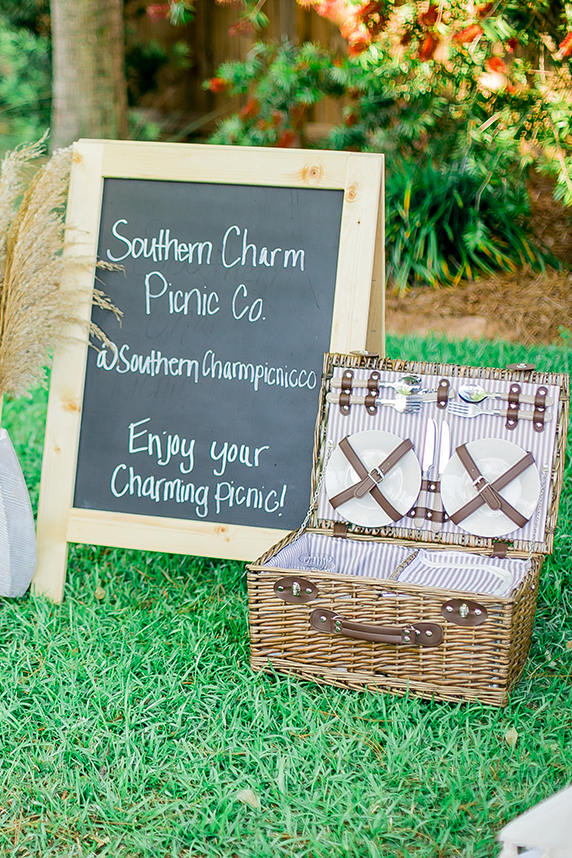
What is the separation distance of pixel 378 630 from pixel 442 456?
529 millimetres

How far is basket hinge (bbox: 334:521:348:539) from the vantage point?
6.68ft

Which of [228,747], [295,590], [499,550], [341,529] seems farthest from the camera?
[341,529]

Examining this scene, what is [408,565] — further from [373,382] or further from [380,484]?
[373,382]

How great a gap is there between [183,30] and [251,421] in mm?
5411

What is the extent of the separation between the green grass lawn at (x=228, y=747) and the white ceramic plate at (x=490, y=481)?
1.13ft

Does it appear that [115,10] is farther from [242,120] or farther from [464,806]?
[464,806]

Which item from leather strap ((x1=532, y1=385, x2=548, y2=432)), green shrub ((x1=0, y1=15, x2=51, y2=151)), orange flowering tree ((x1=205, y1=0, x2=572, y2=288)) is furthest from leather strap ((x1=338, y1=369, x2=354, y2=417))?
green shrub ((x1=0, y1=15, x2=51, y2=151))

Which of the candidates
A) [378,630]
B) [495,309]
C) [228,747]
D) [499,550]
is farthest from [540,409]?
[495,309]

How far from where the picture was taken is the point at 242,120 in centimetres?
457

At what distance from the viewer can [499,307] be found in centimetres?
404

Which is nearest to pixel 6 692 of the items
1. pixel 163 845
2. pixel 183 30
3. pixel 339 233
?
pixel 163 845

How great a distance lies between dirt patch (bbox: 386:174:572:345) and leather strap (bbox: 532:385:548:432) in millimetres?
1906

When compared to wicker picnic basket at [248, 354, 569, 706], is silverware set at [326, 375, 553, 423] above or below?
above

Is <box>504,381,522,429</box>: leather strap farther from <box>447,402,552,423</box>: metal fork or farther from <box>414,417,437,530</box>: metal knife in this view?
<box>414,417,437,530</box>: metal knife
